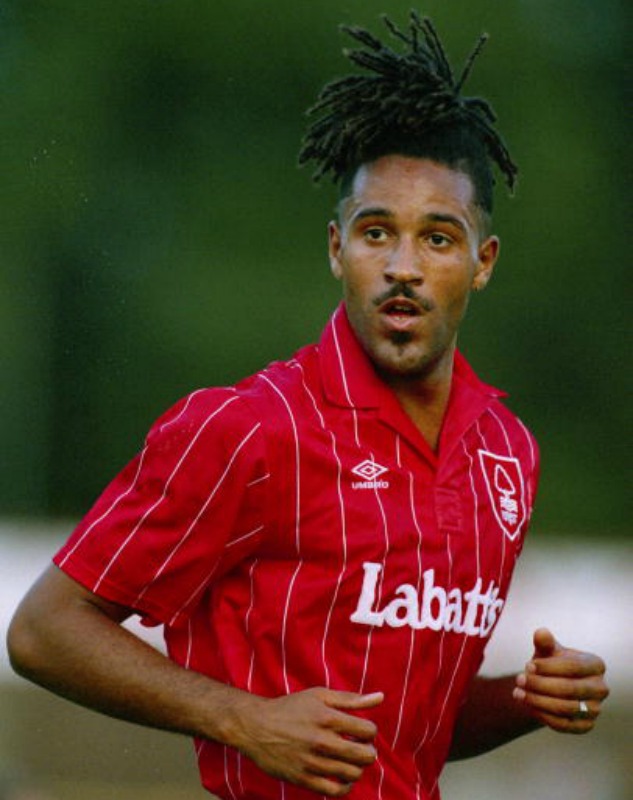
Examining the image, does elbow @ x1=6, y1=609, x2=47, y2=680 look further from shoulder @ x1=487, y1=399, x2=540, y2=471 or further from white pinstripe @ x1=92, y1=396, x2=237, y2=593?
shoulder @ x1=487, y1=399, x2=540, y2=471

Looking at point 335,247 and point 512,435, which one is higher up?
point 335,247

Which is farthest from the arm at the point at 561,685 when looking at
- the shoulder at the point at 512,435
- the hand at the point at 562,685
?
the shoulder at the point at 512,435

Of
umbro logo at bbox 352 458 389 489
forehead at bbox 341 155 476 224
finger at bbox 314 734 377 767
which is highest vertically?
forehead at bbox 341 155 476 224

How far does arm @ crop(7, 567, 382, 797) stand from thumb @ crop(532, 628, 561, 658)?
429mm

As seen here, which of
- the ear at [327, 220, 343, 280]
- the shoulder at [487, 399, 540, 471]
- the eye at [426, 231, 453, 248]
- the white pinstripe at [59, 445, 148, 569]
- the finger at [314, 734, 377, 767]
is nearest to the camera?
the finger at [314, 734, 377, 767]

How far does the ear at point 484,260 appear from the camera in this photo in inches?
165

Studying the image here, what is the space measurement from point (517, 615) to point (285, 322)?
19.8 feet

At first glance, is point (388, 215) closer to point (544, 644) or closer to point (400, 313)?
point (400, 313)

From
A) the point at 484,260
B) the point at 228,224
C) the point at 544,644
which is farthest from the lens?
the point at 228,224

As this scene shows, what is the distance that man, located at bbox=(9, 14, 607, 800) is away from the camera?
11.7 ft

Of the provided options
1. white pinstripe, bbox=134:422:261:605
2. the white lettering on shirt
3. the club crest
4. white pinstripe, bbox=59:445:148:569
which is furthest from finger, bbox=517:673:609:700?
white pinstripe, bbox=59:445:148:569

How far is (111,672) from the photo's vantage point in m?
3.54

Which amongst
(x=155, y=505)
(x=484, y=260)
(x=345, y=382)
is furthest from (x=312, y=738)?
(x=484, y=260)

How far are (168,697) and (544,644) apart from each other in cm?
77
